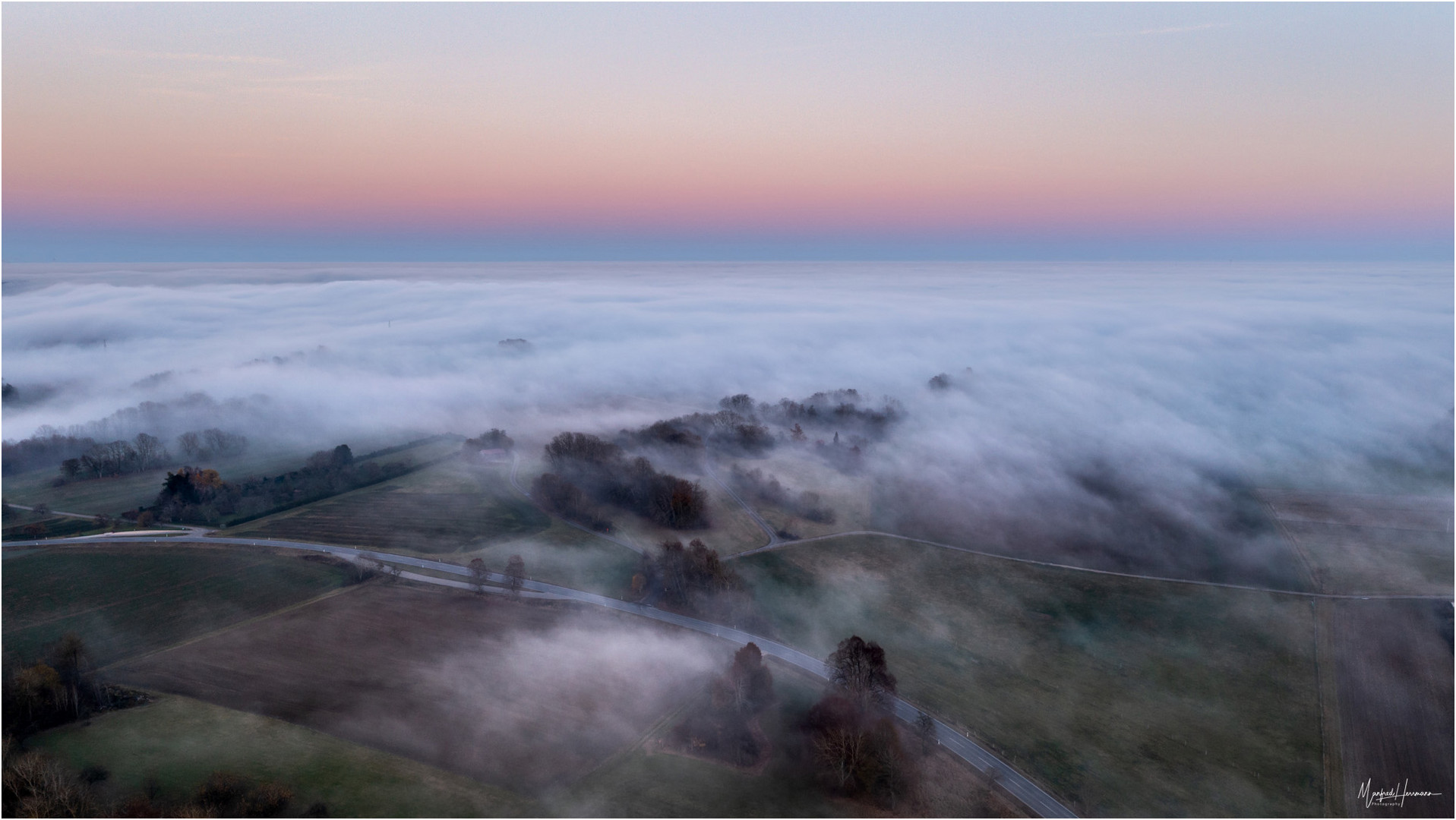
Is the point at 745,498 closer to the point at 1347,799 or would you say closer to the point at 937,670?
the point at 937,670

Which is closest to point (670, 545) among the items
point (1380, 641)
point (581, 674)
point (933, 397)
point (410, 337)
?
point (581, 674)

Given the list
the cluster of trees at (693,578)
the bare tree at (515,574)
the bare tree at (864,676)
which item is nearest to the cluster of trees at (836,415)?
the cluster of trees at (693,578)

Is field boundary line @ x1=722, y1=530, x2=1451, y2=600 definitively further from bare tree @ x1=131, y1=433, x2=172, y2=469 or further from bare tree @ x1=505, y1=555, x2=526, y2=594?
bare tree @ x1=131, y1=433, x2=172, y2=469

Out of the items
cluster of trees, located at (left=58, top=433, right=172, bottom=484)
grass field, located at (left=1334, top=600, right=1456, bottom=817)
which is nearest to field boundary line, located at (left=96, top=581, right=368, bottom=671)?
cluster of trees, located at (left=58, top=433, right=172, bottom=484)

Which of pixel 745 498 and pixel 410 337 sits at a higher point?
pixel 410 337

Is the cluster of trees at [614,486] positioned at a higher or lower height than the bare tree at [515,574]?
higher

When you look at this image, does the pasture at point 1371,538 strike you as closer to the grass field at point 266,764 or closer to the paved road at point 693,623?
the paved road at point 693,623
